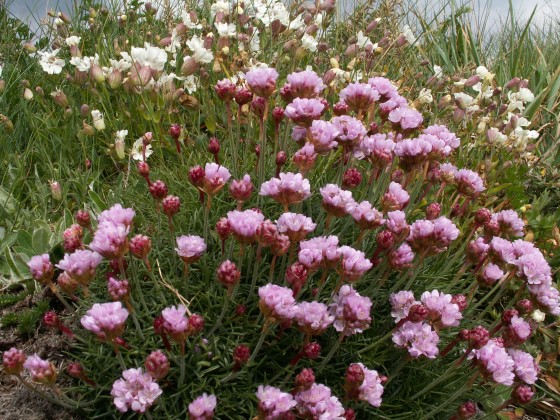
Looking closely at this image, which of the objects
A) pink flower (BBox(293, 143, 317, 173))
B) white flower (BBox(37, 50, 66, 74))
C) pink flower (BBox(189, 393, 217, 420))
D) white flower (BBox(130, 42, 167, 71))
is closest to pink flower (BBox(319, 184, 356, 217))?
pink flower (BBox(293, 143, 317, 173))

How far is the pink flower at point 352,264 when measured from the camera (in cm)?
155

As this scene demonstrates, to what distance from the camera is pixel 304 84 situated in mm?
1914

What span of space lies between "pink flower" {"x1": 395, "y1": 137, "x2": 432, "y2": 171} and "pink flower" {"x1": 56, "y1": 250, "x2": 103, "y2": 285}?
980 mm

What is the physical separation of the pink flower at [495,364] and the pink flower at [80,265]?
41.1 inches

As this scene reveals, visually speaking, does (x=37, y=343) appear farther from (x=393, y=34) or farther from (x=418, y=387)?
(x=393, y=34)

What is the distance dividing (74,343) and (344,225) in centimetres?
99

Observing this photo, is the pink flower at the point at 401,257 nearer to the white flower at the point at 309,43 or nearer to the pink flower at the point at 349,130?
the pink flower at the point at 349,130

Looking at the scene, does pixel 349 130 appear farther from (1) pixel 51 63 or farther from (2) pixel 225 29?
(1) pixel 51 63

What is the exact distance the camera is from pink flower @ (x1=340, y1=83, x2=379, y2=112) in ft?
6.58

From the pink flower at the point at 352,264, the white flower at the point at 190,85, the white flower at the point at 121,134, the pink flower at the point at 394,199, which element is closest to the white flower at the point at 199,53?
the white flower at the point at 190,85

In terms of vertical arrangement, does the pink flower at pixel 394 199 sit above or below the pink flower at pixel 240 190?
below

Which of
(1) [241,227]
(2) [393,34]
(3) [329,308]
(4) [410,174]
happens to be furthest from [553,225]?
(2) [393,34]

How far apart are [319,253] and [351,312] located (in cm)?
18

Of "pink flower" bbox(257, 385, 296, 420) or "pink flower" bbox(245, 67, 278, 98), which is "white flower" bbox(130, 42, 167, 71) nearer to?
"pink flower" bbox(245, 67, 278, 98)
